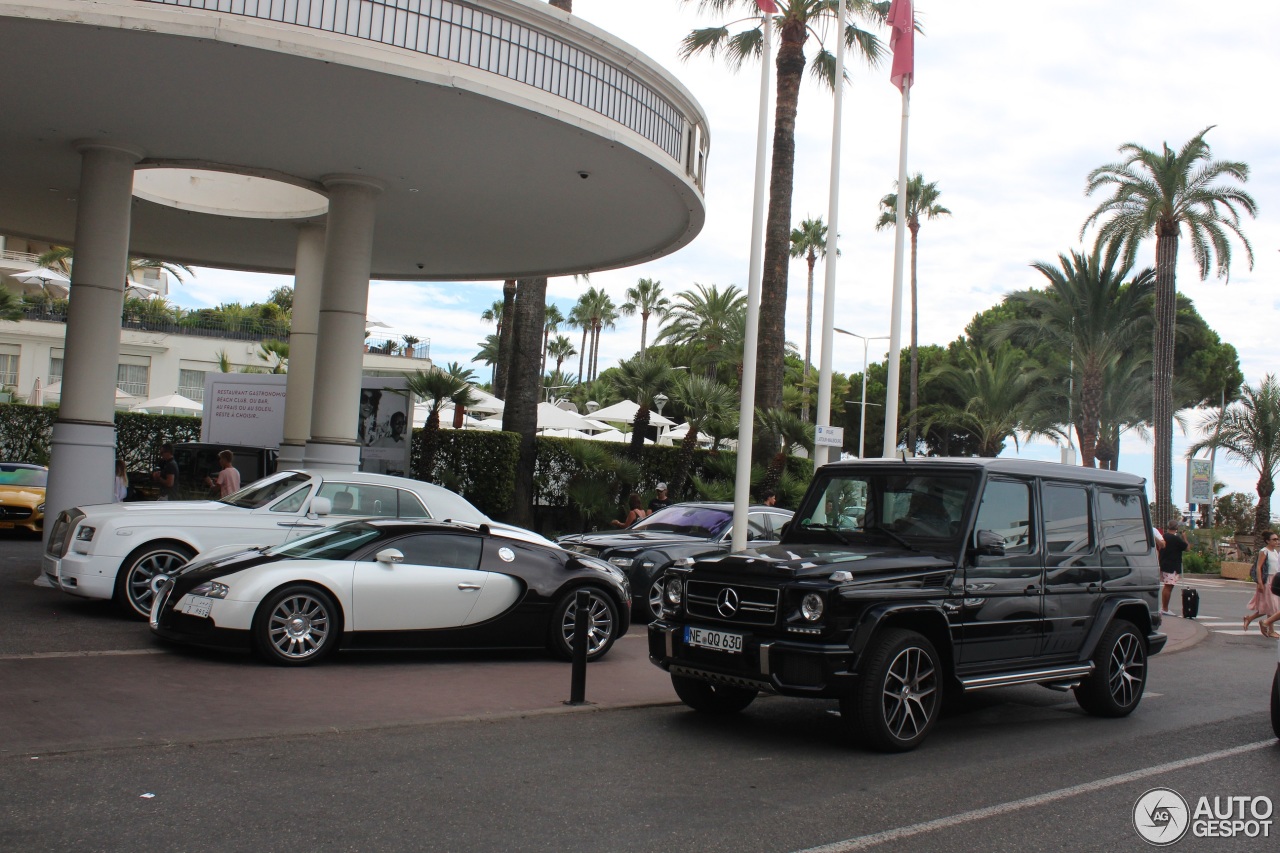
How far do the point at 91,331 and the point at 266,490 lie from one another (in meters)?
4.59

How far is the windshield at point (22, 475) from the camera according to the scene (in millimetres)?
19062

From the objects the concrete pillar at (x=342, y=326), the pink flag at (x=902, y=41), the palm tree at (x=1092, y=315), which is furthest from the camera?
the palm tree at (x=1092, y=315)

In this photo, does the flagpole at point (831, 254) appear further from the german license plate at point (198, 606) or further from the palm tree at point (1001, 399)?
the palm tree at point (1001, 399)

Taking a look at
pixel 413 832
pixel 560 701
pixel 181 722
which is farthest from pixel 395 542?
pixel 413 832

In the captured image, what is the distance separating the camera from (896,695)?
7.11 metres

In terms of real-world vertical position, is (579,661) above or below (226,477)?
below

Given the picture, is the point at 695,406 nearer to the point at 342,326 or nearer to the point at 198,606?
the point at 342,326

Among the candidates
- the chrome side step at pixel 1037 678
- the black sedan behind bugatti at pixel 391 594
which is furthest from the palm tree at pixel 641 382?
the chrome side step at pixel 1037 678

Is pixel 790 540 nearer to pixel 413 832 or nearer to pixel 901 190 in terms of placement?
pixel 413 832

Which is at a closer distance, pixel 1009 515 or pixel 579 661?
pixel 1009 515

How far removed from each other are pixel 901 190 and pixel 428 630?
12.4 m

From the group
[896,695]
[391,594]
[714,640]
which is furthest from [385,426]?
[896,695]

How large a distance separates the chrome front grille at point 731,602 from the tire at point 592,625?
2.71 m
